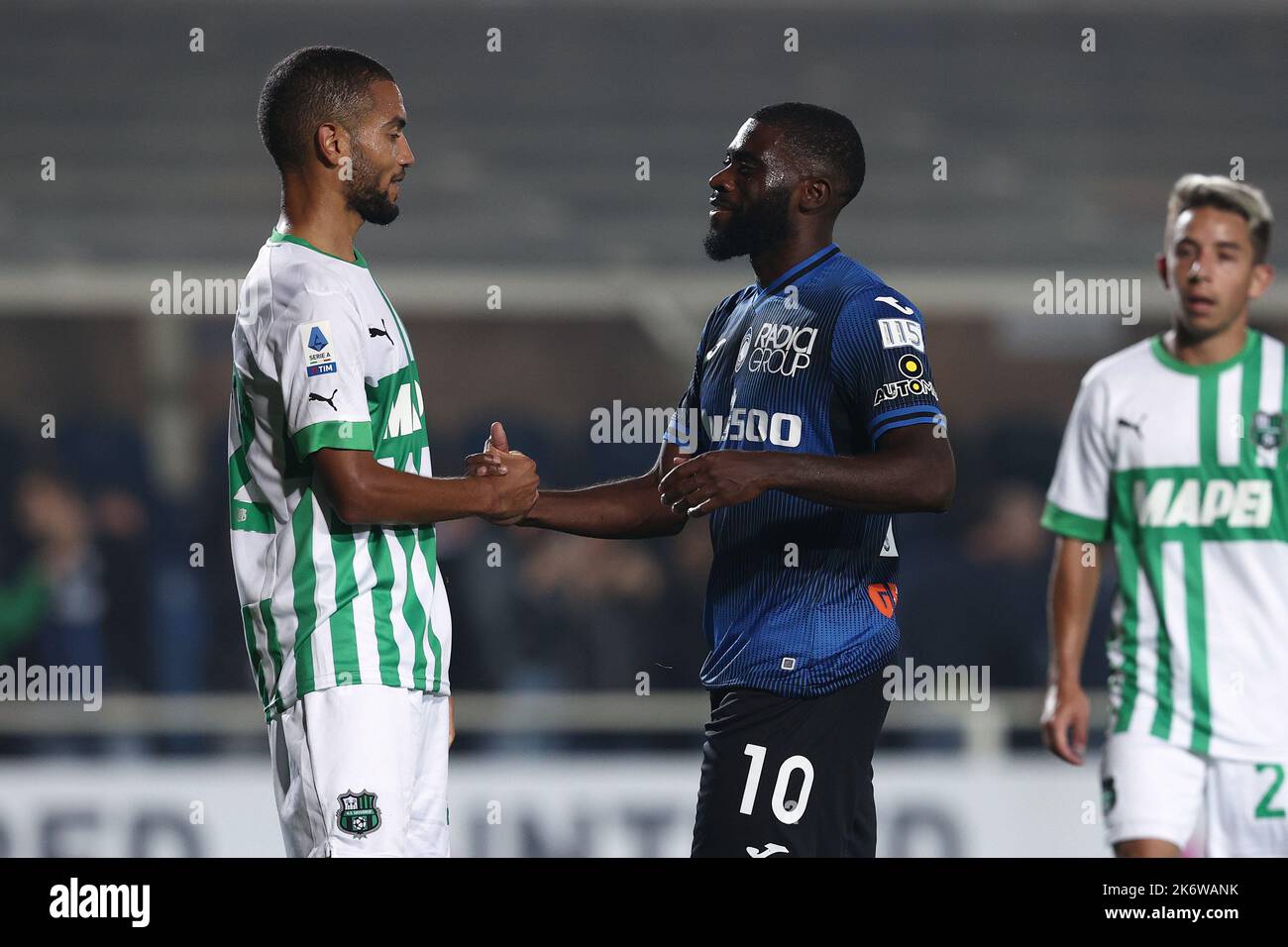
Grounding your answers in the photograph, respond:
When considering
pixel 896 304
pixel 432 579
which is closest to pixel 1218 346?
pixel 896 304

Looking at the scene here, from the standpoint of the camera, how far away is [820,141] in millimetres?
3398

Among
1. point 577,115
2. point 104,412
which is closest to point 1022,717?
point 577,115

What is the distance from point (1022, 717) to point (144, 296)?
5766 millimetres

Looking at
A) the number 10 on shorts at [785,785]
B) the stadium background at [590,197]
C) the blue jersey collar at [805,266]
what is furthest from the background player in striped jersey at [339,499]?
the stadium background at [590,197]

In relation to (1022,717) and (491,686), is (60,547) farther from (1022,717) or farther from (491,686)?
(1022,717)

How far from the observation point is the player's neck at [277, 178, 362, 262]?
304 centimetres

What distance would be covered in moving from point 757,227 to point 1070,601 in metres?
1.15

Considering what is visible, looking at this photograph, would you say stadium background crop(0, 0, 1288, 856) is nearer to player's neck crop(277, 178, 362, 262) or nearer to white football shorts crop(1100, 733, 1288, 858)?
white football shorts crop(1100, 733, 1288, 858)

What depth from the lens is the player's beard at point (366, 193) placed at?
3051 millimetres

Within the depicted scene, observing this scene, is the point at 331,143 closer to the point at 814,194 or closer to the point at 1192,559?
the point at 814,194

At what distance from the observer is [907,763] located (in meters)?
6.55

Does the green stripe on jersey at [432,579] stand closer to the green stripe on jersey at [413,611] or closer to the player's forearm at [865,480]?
the green stripe on jersey at [413,611]

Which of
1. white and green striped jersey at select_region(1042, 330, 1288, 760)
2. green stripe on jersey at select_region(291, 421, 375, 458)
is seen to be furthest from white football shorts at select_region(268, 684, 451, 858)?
white and green striped jersey at select_region(1042, 330, 1288, 760)

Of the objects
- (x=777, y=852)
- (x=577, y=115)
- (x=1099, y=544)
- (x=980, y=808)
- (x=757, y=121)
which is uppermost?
(x=577, y=115)
